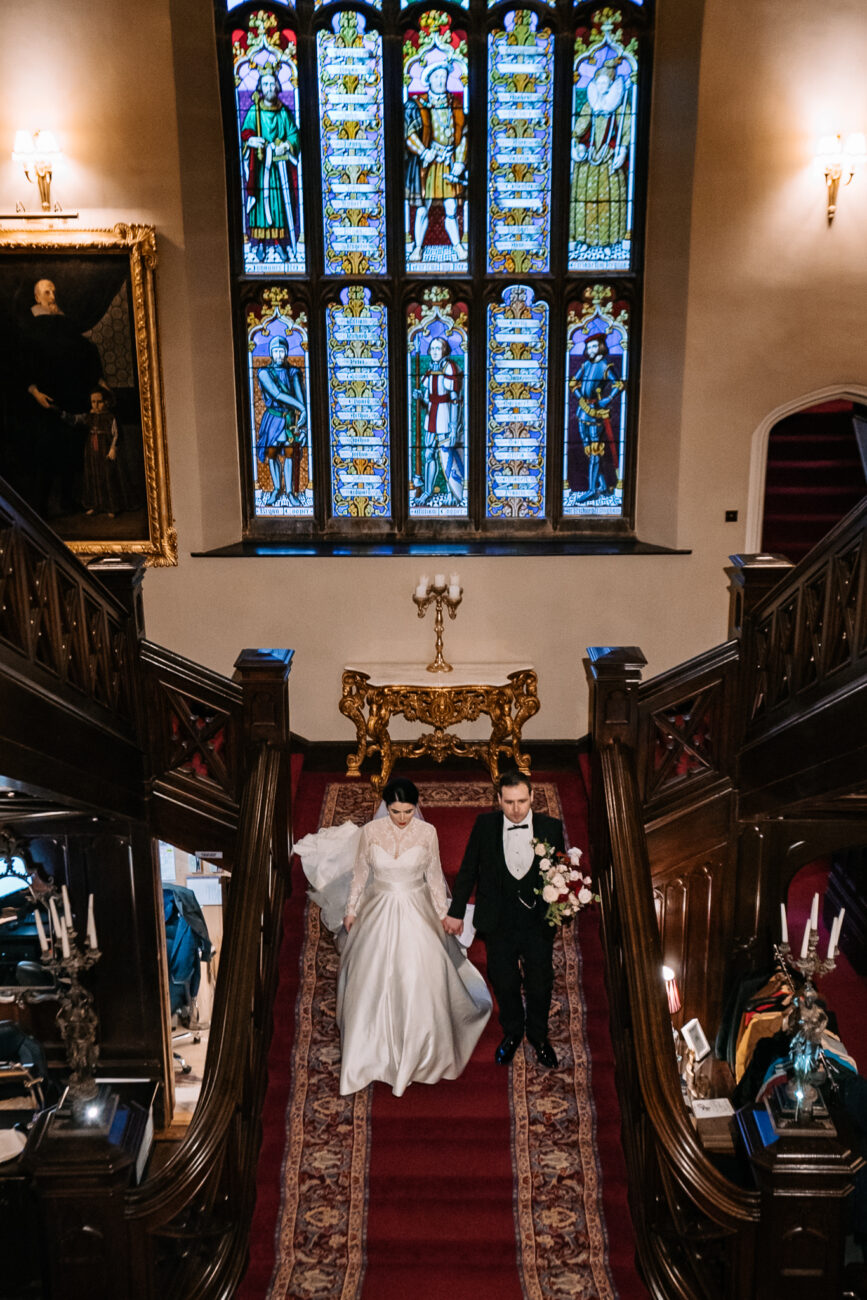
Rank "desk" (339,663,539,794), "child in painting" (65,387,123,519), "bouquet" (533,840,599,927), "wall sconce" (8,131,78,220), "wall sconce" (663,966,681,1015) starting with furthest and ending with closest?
"child in painting" (65,387,123,519)
"desk" (339,663,539,794)
"wall sconce" (8,131,78,220)
"wall sconce" (663,966,681,1015)
"bouquet" (533,840,599,927)

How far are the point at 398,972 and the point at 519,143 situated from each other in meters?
5.92

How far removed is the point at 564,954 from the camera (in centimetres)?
660

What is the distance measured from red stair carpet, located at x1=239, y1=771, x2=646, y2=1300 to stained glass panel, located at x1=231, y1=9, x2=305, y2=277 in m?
5.22

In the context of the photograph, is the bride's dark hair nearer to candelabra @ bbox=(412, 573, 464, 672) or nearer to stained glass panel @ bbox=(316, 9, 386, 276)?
candelabra @ bbox=(412, 573, 464, 672)

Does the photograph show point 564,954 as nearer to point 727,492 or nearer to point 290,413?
point 727,492

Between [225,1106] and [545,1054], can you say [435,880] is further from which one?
[225,1106]

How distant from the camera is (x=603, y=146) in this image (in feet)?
27.8

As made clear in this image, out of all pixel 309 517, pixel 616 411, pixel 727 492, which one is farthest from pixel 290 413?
pixel 727 492

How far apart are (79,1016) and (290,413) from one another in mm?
5311

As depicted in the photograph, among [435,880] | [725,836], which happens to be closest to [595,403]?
[725,836]

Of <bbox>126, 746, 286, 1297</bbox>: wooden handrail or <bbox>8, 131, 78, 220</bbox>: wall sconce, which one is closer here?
<bbox>126, 746, 286, 1297</bbox>: wooden handrail

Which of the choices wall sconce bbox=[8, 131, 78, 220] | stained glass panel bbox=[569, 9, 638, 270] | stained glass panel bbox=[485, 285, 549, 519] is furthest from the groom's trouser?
wall sconce bbox=[8, 131, 78, 220]

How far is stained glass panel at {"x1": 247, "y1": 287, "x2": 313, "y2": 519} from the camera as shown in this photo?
28.7 feet

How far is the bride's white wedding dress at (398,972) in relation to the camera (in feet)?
18.3
